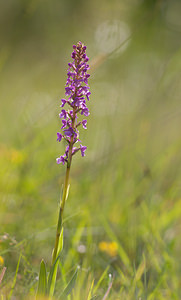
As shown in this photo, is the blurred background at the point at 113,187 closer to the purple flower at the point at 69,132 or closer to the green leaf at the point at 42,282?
the green leaf at the point at 42,282

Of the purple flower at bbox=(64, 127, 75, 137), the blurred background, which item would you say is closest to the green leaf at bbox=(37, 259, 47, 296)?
the blurred background

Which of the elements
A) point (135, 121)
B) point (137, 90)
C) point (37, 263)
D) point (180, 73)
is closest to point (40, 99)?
point (137, 90)

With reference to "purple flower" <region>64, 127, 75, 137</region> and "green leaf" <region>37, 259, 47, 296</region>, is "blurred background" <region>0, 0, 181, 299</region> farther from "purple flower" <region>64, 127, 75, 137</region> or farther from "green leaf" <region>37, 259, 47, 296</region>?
"purple flower" <region>64, 127, 75, 137</region>

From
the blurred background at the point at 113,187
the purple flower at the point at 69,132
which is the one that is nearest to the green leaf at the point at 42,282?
the blurred background at the point at 113,187

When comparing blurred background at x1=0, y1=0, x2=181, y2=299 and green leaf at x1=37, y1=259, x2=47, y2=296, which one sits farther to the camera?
blurred background at x1=0, y1=0, x2=181, y2=299

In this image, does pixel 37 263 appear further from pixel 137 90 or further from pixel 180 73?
pixel 137 90

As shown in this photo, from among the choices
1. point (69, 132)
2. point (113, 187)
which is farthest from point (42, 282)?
point (113, 187)

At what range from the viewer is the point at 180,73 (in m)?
3.27

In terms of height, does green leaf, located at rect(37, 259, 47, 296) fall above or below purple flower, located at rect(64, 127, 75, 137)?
below

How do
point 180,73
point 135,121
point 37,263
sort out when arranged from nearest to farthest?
1. point 37,263
2. point 180,73
3. point 135,121

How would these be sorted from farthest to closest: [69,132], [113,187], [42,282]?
[113,187]
[69,132]
[42,282]

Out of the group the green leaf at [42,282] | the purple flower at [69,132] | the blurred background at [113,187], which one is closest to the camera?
the green leaf at [42,282]

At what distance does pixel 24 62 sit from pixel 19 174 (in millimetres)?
6130

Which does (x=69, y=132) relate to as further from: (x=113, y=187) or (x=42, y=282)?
(x=113, y=187)
